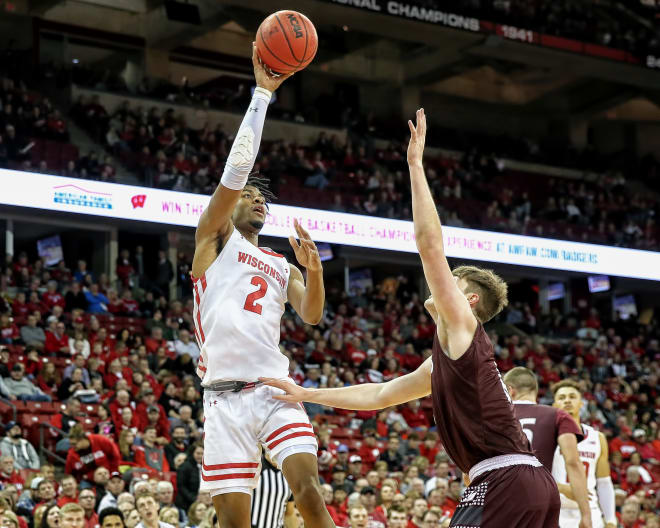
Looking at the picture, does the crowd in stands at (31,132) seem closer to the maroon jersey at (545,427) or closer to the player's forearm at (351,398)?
the maroon jersey at (545,427)

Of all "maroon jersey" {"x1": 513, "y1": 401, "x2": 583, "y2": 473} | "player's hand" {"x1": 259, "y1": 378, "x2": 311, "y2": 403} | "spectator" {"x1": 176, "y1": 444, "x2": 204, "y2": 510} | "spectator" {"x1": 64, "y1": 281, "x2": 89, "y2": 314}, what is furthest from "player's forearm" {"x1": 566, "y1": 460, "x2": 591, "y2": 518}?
"spectator" {"x1": 64, "y1": 281, "x2": 89, "y2": 314}

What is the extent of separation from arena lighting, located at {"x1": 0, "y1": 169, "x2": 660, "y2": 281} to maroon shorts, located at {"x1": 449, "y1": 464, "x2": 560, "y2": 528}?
15.2m

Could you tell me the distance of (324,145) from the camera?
27312 millimetres

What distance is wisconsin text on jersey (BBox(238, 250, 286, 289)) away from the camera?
5801mm

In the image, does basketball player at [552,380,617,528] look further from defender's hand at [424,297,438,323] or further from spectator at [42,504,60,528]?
spectator at [42,504,60,528]

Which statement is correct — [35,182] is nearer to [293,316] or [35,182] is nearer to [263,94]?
[293,316]

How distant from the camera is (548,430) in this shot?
727 centimetres

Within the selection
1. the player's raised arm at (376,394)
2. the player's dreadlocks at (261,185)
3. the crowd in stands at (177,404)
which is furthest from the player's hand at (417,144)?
the crowd in stands at (177,404)

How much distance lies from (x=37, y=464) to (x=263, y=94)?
845cm

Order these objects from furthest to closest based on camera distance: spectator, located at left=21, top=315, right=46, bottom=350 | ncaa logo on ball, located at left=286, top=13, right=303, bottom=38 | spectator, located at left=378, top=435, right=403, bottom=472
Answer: spectator, located at left=21, top=315, right=46, bottom=350
spectator, located at left=378, top=435, right=403, bottom=472
ncaa logo on ball, located at left=286, top=13, right=303, bottom=38

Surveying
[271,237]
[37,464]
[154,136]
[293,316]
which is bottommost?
[37,464]

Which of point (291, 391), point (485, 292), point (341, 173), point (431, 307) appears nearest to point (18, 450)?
point (291, 391)

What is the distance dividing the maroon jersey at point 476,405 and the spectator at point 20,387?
10.9 metres

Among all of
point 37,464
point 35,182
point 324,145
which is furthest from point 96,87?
point 37,464
